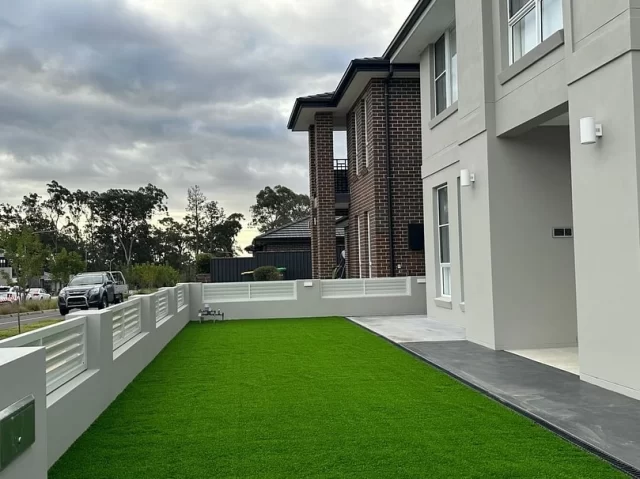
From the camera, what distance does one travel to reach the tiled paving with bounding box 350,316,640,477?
15.7 feet

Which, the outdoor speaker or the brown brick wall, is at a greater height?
the brown brick wall

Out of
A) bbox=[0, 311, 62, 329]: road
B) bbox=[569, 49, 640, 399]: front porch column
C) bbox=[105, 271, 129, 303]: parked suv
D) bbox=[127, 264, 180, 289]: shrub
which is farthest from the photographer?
bbox=[127, 264, 180, 289]: shrub

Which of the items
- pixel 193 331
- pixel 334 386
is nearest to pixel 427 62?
pixel 193 331

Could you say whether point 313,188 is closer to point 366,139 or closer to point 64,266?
point 366,139

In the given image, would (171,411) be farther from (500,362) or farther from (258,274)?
(258,274)

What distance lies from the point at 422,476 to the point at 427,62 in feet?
36.7

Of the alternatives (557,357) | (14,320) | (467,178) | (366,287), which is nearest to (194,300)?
(366,287)

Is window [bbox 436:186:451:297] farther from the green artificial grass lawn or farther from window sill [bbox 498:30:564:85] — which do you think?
the green artificial grass lawn

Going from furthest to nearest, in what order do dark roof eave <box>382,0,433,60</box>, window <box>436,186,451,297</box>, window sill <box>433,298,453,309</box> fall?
window <box>436,186,451,297</box>, window sill <box>433,298,453,309</box>, dark roof eave <box>382,0,433,60</box>

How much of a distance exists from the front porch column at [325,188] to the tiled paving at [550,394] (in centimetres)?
1009

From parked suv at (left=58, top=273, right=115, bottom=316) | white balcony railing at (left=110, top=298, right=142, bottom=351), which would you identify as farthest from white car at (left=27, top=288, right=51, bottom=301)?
white balcony railing at (left=110, top=298, right=142, bottom=351)

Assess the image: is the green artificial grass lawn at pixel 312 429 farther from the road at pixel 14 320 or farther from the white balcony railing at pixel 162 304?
the road at pixel 14 320

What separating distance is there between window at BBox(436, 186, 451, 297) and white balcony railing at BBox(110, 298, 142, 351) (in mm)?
6626

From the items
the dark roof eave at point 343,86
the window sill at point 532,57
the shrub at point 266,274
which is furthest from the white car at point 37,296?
the window sill at point 532,57
